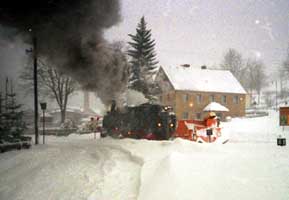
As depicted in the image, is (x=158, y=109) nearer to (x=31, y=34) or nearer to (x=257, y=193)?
(x=31, y=34)

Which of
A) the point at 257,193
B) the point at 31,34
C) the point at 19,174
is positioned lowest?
the point at 19,174

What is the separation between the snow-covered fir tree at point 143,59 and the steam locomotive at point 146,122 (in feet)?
44.8

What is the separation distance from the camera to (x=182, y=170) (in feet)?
→ 18.7

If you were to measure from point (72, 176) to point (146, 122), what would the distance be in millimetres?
5127

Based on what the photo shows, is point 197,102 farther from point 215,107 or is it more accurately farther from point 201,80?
point 201,80

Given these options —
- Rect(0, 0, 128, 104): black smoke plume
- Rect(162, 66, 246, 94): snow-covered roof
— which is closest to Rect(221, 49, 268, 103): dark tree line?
Rect(162, 66, 246, 94): snow-covered roof

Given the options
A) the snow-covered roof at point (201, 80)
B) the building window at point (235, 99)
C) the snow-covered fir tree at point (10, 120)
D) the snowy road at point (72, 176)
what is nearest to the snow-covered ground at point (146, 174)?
the snowy road at point (72, 176)

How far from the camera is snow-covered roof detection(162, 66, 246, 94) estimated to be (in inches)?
1272

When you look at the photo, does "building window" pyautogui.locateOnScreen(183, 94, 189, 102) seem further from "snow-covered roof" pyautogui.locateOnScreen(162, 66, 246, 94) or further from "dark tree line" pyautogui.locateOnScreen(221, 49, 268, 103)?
"dark tree line" pyautogui.locateOnScreen(221, 49, 268, 103)

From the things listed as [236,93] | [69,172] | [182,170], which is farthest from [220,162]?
[236,93]

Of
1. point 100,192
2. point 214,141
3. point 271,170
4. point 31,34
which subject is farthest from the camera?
point 31,34

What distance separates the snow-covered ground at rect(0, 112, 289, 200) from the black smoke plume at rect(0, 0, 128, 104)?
4567mm

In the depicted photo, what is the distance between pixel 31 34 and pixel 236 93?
26.8m

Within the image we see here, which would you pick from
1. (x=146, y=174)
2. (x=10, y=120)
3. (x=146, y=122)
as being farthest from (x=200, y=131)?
(x=10, y=120)
